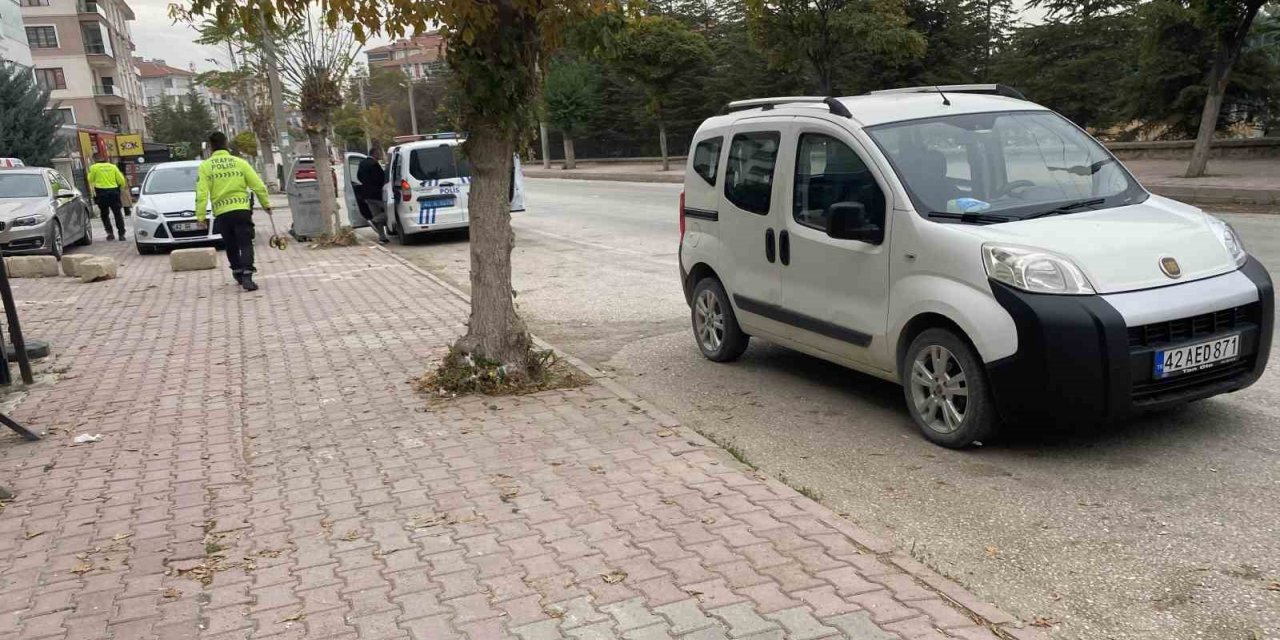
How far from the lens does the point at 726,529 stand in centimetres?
412

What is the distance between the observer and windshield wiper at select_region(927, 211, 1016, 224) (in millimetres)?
5160

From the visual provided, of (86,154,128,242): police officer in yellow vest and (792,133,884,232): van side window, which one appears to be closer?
(792,133,884,232): van side window

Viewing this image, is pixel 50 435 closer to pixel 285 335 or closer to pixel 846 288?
pixel 285 335

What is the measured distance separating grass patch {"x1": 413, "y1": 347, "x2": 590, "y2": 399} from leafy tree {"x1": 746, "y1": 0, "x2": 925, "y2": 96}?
2041 centimetres

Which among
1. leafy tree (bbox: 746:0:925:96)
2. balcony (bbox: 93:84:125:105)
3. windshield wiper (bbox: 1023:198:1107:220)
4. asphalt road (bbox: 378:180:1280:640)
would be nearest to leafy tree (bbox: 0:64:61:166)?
leafy tree (bbox: 746:0:925:96)

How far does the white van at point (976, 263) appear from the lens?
462cm

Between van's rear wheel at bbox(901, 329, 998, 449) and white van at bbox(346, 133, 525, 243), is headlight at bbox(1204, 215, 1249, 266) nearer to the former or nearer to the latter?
van's rear wheel at bbox(901, 329, 998, 449)

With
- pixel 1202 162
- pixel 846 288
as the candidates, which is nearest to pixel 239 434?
pixel 846 288

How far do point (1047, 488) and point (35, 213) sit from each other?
17.2 m

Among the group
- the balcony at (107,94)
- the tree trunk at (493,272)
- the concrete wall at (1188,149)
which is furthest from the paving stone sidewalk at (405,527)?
the balcony at (107,94)

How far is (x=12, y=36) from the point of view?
1759 inches

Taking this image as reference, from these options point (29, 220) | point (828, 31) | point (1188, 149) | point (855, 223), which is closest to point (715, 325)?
point (855, 223)

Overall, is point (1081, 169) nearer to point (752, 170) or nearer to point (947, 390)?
point (947, 390)

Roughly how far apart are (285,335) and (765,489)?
589cm
